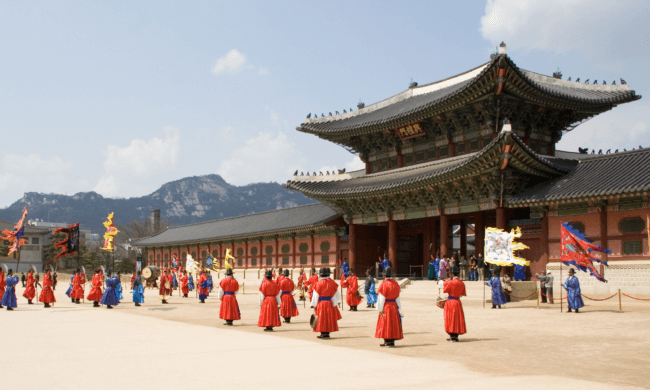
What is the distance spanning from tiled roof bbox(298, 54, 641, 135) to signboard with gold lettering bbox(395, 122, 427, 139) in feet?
3.09

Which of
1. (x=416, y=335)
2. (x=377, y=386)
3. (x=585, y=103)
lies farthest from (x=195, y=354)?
(x=585, y=103)

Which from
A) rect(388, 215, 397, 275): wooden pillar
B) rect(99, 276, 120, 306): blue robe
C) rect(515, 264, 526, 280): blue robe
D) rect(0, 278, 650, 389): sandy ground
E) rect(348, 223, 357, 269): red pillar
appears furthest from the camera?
rect(348, 223, 357, 269): red pillar

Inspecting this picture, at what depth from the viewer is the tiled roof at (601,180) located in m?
22.2

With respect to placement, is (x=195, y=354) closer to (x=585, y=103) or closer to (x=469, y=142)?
(x=469, y=142)

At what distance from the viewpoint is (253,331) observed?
588 inches

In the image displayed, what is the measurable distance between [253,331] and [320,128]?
81.1 ft

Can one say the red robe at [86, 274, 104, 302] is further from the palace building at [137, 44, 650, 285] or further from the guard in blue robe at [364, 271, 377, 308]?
the palace building at [137, 44, 650, 285]

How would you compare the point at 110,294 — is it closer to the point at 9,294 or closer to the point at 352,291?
the point at 9,294

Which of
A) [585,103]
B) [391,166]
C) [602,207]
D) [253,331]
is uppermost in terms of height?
[585,103]

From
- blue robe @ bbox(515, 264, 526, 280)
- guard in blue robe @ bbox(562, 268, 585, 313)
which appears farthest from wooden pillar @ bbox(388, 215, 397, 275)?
guard in blue robe @ bbox(562, 268, 585, 313)

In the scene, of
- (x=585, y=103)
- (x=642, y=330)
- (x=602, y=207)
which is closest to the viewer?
(x=642, y=330)

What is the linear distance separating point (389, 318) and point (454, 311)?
157 centimetres

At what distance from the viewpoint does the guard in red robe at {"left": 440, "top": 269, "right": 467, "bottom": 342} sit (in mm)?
12459

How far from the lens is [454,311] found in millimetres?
12578
